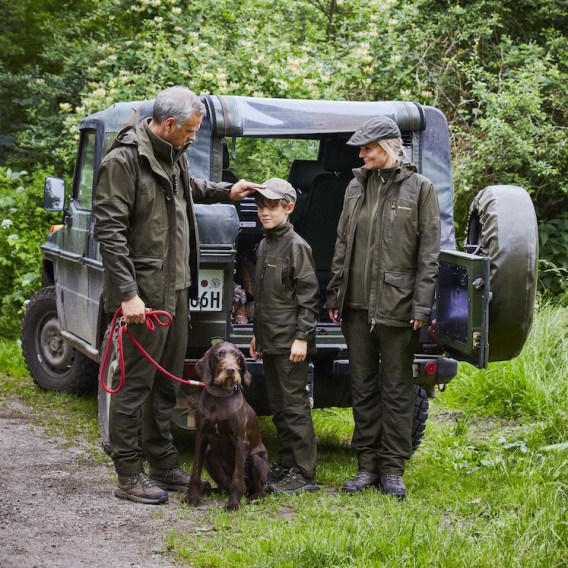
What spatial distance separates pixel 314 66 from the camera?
36.4ft

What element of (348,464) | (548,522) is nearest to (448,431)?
(348,464)

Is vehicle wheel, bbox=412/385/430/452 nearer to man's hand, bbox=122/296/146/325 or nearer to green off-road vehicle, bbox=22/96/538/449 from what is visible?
green off-road vehicle, bbox=22/96/538/449

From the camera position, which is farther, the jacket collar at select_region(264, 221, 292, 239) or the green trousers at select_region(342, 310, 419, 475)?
the jacket collar at select_region(264, 221, 292, 239)

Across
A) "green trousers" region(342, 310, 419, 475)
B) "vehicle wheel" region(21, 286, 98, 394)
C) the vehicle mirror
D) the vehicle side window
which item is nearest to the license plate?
"green trousers" region(342, 310, 419, 475)

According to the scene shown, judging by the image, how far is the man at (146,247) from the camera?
5070mm

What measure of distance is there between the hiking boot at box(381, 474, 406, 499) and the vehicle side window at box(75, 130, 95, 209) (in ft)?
9.70

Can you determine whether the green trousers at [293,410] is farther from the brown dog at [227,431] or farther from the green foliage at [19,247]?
the green foliage at [19,247]

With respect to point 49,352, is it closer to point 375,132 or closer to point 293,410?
point 293,410

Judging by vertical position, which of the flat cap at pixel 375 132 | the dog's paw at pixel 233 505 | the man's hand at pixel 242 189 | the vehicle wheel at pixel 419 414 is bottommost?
the dog's paw at pixel 233 505

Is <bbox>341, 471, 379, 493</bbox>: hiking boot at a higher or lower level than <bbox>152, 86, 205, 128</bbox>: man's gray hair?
lower

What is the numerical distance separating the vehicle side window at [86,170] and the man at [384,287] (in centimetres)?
231

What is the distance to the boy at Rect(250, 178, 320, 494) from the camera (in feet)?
18.4

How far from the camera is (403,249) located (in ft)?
17.9

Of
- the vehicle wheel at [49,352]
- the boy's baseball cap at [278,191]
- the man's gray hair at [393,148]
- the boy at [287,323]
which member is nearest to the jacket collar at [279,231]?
the boy at [287,323]
